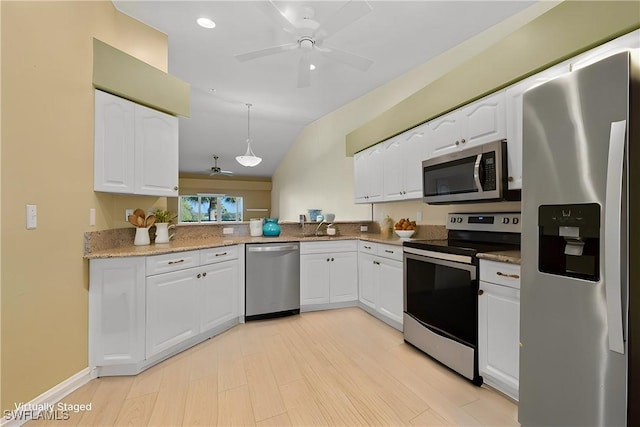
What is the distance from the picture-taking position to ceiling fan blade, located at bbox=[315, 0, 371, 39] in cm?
198

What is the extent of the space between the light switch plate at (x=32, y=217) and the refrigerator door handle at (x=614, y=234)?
2875mm

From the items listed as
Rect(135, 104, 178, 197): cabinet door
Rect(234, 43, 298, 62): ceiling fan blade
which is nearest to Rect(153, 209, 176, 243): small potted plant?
→ Rect(135, 104, 178, 197): cabinet door

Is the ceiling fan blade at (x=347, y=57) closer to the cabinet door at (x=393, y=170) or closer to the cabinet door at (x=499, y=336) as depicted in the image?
the cabinet door at (x=393, y=170)

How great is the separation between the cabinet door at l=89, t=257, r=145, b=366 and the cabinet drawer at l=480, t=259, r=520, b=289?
8.06 feet

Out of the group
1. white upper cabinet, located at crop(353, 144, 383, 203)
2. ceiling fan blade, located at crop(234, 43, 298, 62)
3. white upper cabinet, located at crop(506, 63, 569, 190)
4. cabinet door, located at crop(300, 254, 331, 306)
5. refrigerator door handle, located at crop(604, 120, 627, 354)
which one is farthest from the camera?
white upper cabinet, located at crop(353, 144, 383, 203)

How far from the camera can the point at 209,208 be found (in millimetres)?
9805

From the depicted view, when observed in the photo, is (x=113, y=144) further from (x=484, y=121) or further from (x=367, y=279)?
(x=484, y=121)

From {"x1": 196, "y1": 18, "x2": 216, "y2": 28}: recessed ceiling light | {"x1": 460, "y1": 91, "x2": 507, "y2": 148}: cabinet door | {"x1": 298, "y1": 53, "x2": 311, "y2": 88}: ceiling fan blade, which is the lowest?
{"x1": 460, "y1": 91, "x2": 507, "y2": 148}: cabinet door

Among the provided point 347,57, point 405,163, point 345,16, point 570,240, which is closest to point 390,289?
point 405,163

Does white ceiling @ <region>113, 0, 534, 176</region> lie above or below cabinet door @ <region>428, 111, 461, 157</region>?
above

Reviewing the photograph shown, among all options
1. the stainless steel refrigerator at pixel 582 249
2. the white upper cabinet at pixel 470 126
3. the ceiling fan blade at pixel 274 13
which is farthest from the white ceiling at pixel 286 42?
the stainless steel refrigerator at pixel 582 249

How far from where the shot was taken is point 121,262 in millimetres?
2096

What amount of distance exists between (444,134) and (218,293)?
2.62 m

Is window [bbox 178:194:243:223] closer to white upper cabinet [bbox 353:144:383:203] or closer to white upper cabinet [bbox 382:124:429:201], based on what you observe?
white upper cabinet [bbox 353:144:383:203]
